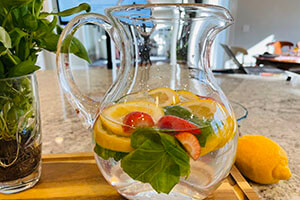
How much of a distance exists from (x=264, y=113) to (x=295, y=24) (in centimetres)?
386

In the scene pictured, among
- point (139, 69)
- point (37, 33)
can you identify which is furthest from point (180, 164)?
point (37, 33)

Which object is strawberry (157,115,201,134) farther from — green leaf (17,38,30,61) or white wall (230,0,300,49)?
white wall (230,0,300,49)

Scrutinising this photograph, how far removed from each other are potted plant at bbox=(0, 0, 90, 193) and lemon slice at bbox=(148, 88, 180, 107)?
131 mm

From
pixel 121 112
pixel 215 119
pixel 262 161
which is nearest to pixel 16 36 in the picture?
pixel 121 112

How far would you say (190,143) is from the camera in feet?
0.85

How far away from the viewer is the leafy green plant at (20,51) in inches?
12.0

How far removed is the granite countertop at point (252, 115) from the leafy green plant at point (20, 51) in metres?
0.19

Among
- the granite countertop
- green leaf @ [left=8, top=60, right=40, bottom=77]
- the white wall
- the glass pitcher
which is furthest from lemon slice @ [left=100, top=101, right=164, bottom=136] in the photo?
the white wall

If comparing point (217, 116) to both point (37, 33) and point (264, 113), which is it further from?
point (264, 113)

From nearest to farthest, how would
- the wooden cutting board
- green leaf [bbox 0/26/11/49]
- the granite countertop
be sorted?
1. green leaf [bbox 0/26/11/49]
2. the wooden cutting board
3. the granite countertop

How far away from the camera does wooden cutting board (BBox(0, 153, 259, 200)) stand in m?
0.36

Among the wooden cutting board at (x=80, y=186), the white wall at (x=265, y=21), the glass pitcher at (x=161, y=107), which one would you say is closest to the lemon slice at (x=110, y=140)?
the glass pitcher at (x=161, y=107)

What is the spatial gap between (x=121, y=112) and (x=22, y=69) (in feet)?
0.45

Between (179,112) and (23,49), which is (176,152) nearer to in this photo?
(179,112)
